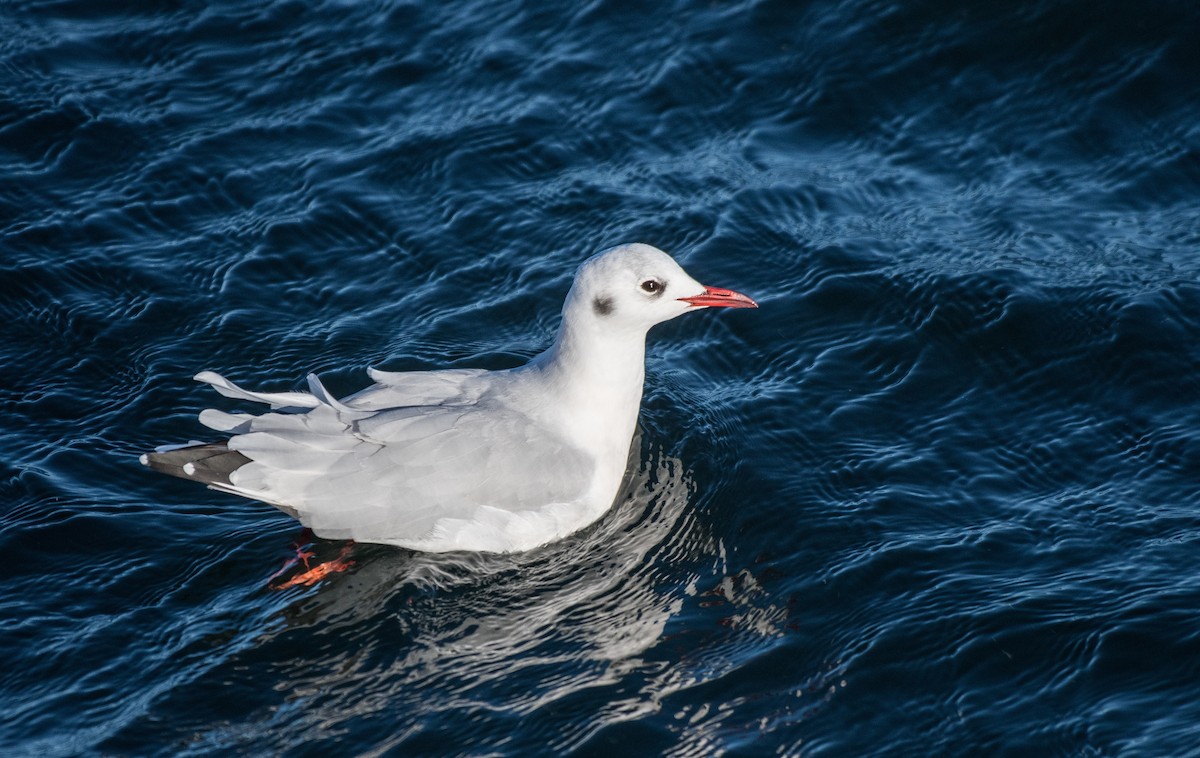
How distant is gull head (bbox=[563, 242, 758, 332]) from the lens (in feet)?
25.3

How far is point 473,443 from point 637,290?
49.9 inches

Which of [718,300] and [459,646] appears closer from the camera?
[459,646]

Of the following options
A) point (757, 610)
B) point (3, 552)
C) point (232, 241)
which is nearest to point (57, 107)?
point (232, 241)

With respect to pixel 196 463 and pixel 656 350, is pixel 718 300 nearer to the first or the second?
pixel 656 350

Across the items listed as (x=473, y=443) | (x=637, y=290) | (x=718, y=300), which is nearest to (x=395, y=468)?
(x=473, y=443)

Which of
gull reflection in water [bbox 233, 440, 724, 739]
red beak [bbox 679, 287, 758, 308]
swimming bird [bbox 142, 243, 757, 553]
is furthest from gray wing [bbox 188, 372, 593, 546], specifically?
red beak [bbox 679, 287, 758, 308]

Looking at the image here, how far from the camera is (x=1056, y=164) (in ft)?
33.6

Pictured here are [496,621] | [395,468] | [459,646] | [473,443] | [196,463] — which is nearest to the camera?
[459,646]

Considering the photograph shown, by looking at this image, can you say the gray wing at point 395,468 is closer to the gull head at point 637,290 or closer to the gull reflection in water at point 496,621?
the gull reflection in water at point 496,621

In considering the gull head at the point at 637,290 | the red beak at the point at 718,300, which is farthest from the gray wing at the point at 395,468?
the red beak at the point at 718,300

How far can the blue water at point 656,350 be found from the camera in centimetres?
673

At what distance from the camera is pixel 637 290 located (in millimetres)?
7715

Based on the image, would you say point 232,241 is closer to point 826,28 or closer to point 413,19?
point 413,19

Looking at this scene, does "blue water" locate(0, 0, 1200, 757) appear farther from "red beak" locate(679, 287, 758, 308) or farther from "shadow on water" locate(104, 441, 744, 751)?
"red beak" locate(679, 287, 758, 308)
